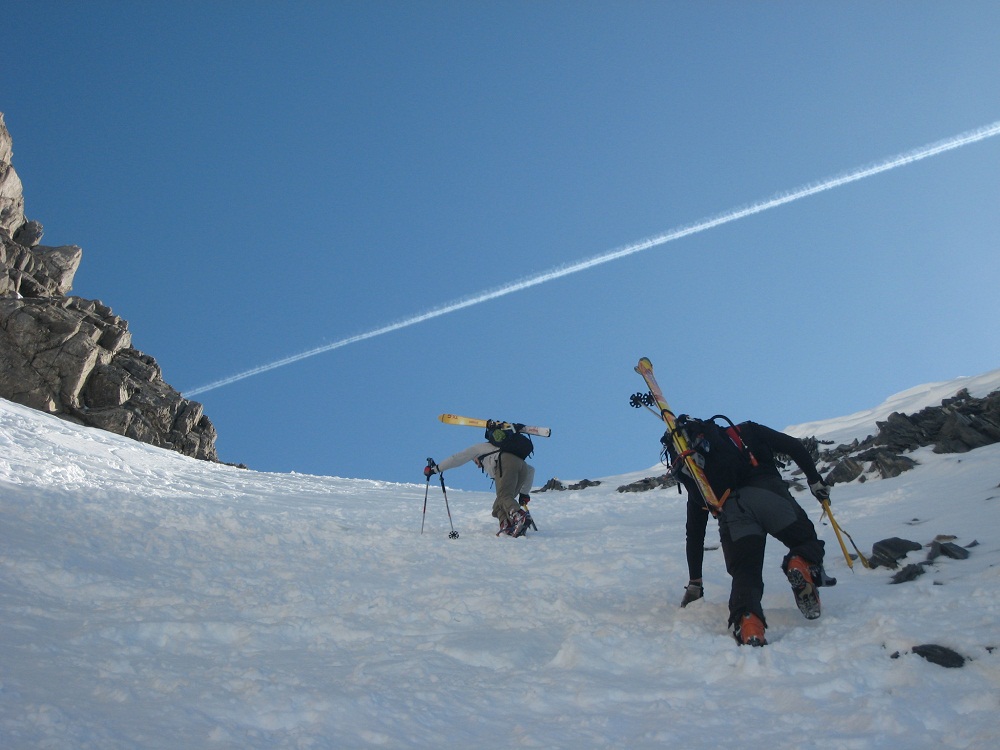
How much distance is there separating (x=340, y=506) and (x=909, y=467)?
40.8 ft

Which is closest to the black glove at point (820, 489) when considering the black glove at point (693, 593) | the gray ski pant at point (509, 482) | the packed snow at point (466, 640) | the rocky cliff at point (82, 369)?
the packed snow at point (466, 640)

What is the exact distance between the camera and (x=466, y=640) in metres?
5.57

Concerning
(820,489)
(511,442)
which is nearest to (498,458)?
(511,442)

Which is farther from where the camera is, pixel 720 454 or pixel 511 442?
pixel 511 442

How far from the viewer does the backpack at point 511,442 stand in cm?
1463

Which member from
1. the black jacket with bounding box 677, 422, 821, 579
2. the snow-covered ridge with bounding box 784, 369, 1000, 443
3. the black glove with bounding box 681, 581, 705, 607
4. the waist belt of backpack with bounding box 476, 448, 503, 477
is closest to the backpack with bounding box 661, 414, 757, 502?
the black jacket with bounding box 677, 422, 821, 579

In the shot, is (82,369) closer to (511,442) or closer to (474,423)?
(474,423)

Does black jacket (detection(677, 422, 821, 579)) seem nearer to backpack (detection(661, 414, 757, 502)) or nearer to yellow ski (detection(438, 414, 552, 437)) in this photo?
backpack (detection(661, 414, 757, 502))

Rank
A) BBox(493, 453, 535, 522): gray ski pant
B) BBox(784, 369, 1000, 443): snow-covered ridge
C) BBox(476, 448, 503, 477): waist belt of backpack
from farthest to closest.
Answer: BBox(784, 369, 1000, 443): snow-covered ridge
BBox(476, 448, 503, 477): waist belt of backpack
BBox(493, 453, 535, 522): gray ski pant

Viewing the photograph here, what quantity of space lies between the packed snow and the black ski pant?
47 centimetres

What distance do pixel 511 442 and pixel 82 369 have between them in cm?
3610

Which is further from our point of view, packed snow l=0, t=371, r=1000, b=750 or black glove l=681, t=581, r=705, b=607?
black glove l=681, t=581, r=705, b=607

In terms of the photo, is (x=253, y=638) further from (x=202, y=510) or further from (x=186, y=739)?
(x=202, y=510)

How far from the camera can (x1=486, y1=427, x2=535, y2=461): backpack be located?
576 inches
